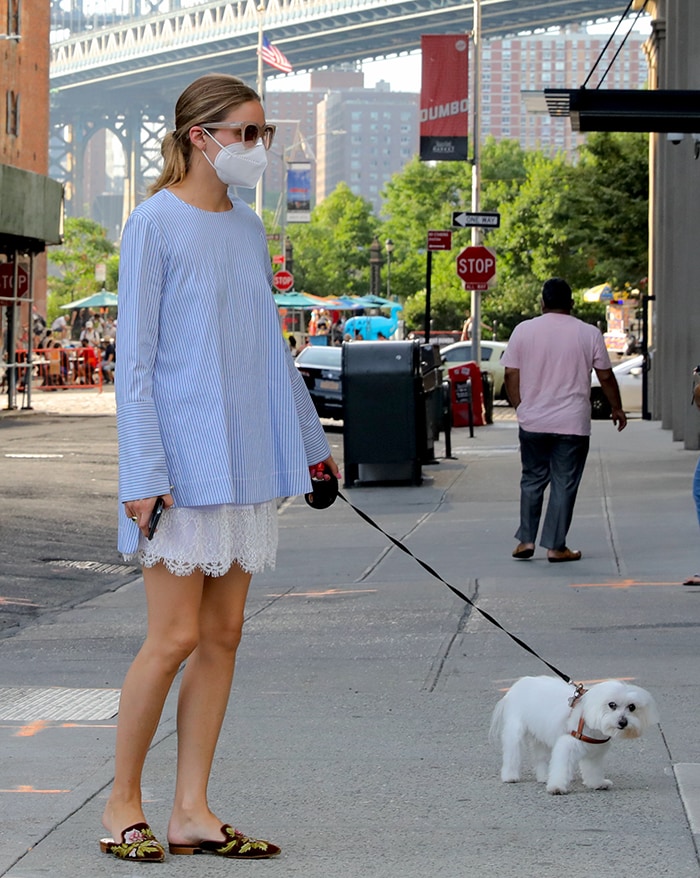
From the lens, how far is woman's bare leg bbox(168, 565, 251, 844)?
13.3 ft

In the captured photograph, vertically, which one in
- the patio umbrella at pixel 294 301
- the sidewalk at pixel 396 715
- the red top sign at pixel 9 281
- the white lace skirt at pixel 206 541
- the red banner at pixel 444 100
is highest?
the red banner at pixel 444 100

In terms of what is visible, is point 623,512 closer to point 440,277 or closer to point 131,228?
point 131,228

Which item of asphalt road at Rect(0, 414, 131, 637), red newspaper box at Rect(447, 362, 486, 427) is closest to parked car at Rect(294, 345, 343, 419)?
red newspaper box at Rect(447, 362, 486, 427)

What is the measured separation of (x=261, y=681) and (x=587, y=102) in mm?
6872

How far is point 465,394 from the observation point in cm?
2519

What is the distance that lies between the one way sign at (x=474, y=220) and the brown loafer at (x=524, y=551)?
14.0 metres

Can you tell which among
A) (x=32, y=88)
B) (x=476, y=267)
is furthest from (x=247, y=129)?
(x=32, y=88)

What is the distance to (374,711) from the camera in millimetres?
6035

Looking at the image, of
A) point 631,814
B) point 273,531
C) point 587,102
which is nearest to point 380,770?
point 631,814

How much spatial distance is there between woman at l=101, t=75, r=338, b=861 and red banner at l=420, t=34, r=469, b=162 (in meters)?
25.5

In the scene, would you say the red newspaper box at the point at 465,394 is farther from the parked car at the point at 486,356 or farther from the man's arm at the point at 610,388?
the man's arm at the point at 610,388

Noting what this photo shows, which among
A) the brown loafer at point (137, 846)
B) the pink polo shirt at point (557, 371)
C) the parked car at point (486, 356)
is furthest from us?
the parked car at point (486, 356)

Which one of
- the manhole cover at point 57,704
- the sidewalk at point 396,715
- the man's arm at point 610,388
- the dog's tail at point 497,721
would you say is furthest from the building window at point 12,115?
the dog's tail at point 497,721

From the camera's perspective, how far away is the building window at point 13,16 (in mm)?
Result: 47250
